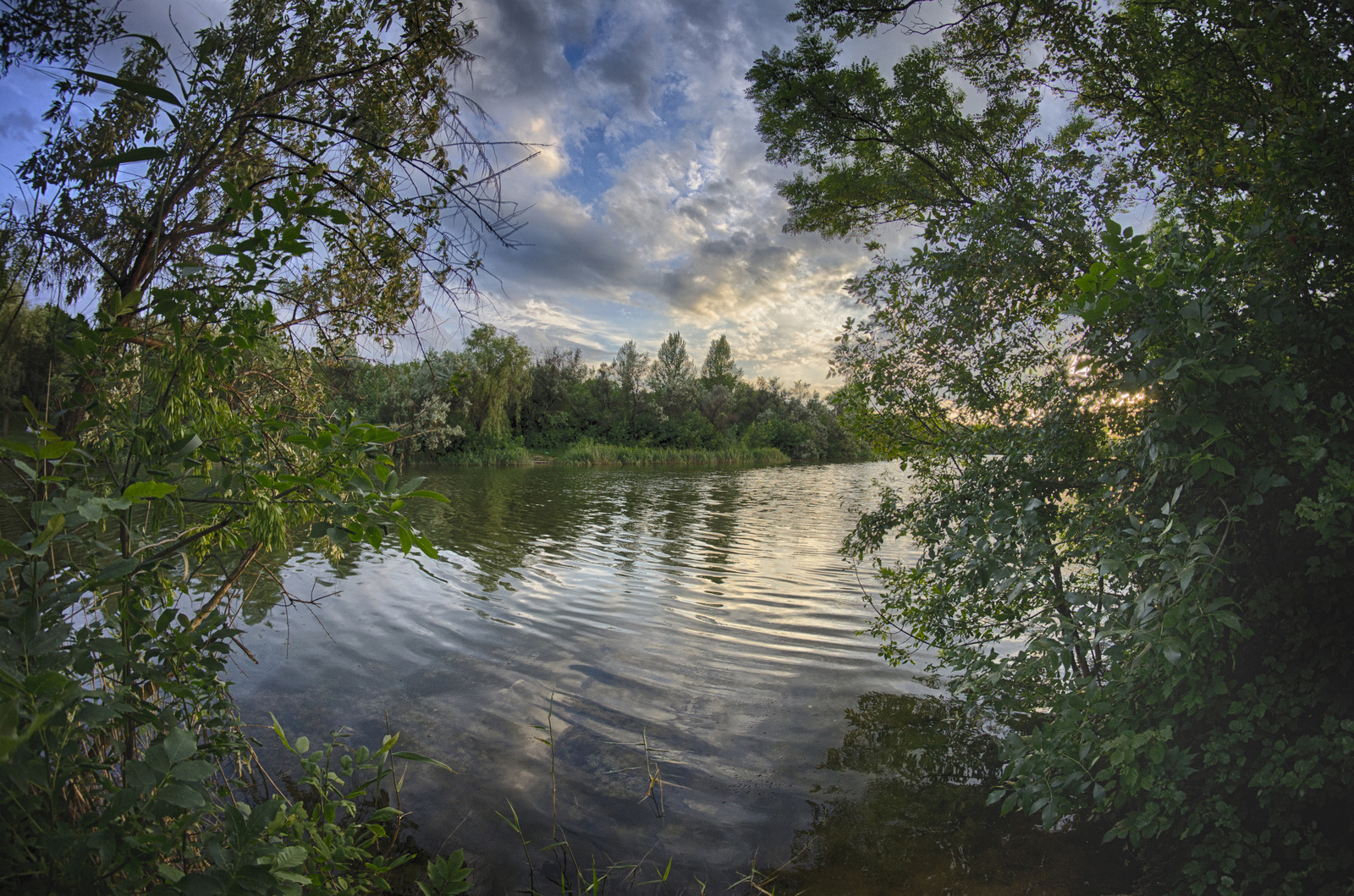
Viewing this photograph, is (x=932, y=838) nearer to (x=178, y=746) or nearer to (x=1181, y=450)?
(x=1181, y=450)

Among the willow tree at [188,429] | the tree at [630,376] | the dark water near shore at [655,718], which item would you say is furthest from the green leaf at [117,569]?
the tree at [630,376]

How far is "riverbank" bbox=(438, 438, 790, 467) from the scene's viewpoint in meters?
35.6

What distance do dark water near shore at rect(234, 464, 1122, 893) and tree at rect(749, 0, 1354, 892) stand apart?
81cm

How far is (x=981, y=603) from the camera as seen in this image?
405 centimetres

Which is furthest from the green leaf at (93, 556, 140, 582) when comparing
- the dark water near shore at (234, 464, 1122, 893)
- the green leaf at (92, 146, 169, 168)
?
the dark water near shore at (234, 464, 1122, 893)

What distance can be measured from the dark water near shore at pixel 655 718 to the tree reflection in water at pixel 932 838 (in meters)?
0.01

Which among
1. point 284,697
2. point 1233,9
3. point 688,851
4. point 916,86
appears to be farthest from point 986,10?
point 284,697

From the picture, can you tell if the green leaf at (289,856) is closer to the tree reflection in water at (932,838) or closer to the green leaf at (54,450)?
the green leaf at (54,450)

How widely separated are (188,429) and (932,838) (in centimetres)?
404

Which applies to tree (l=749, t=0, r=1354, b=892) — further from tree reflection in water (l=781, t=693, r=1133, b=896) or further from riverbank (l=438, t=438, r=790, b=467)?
riverbank (l=438, t=438, r=790, b=467)

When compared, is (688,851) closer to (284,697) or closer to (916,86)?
(284,697)

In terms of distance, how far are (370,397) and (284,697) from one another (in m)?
2.64

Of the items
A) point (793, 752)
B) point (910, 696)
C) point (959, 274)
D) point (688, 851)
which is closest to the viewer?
point (688, 851)

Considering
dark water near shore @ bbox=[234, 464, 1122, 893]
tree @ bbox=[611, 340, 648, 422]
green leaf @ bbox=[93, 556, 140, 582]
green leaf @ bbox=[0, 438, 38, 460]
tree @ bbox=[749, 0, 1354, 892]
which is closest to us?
green leaf @ bbox=[0, 438, 38, 460]
